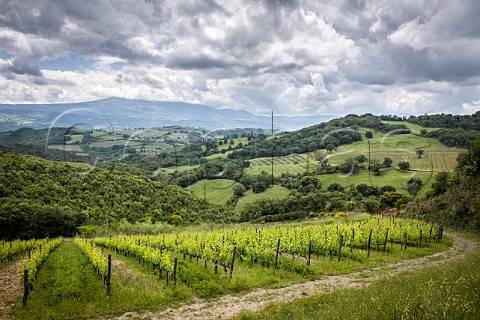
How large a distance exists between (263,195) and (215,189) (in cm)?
2149

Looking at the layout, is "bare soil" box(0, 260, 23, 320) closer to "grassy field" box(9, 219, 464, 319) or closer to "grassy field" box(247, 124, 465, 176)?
"grassy field" box(9, 219, 464, 319)

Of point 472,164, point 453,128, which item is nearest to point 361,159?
point 453,128

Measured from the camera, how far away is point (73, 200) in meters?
65.8

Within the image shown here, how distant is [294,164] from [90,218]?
95.1 meters

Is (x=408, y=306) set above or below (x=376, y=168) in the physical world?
below

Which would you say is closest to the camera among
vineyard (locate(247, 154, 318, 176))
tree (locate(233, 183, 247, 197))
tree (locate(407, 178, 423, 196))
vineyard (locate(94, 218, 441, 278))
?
vineyard (locate(94, 218, 441, 278))

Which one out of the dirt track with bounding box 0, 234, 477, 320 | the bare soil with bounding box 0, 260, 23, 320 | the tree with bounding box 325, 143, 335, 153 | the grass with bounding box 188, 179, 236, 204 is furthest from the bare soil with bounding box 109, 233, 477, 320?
the tree with bounding box 325, 143, 335, 153

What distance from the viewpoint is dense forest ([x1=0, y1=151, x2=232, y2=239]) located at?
175ft

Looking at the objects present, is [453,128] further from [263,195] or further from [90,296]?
[90,296]

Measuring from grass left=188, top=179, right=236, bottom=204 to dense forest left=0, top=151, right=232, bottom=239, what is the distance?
14.9m

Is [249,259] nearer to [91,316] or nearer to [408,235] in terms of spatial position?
[91,316]

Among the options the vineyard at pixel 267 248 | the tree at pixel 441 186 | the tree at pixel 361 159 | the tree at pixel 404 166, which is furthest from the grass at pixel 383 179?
the vineyard at pixel 267 248

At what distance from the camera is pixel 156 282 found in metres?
16.6

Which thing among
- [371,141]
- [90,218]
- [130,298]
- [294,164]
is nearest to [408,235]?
[130,298]
